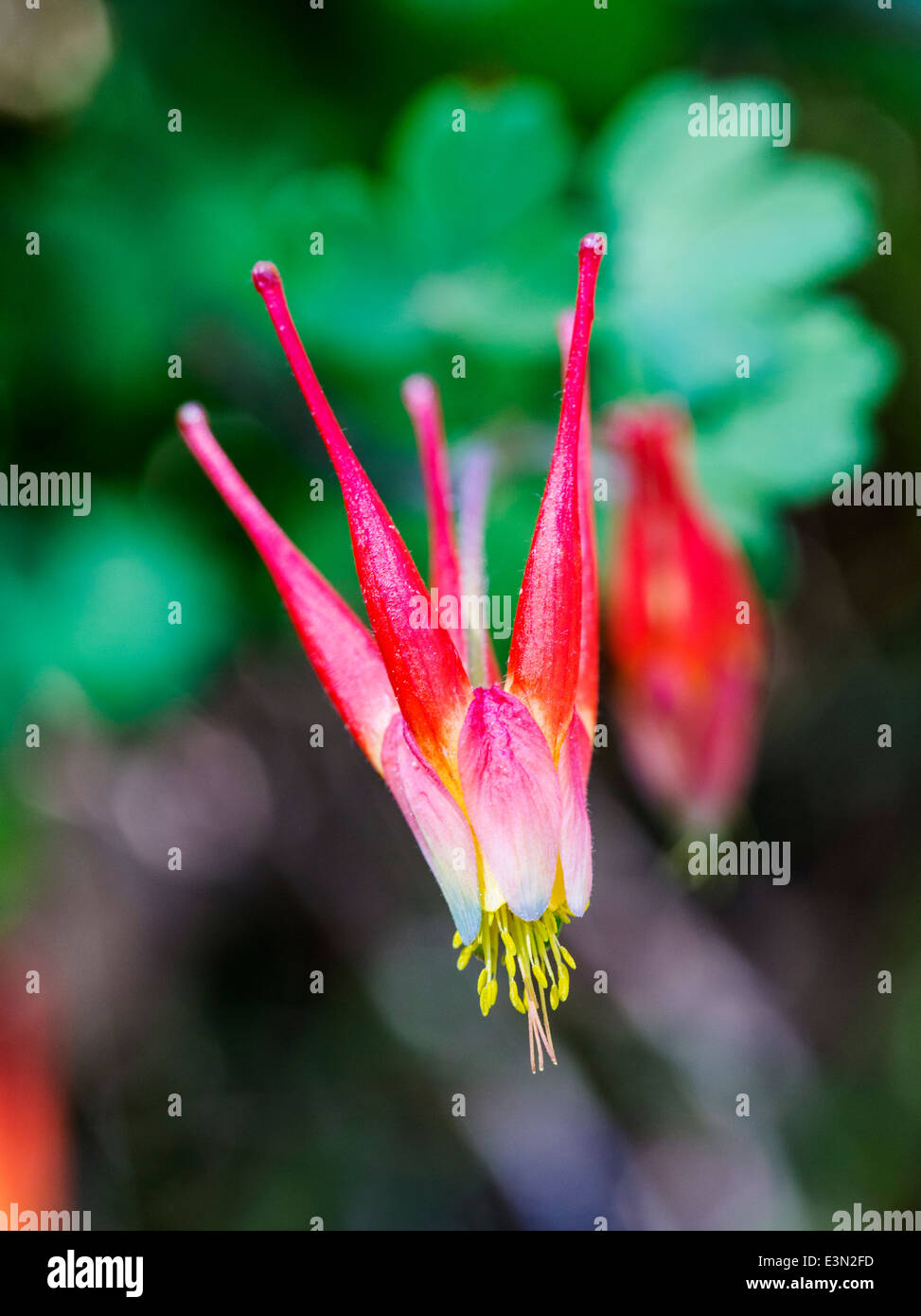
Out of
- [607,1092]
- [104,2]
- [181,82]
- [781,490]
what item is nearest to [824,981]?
[607,1092]

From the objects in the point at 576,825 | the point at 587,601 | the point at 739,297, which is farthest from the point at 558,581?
the point at 739,297

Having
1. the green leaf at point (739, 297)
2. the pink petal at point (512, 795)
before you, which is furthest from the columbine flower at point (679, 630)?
the pink petal at point (512, 795)

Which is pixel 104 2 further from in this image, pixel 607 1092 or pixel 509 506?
pixel 607 1092

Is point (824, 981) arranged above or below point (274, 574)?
below

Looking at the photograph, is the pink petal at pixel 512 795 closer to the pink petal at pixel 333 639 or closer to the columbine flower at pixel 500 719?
the columbine flower at pixel 500 719

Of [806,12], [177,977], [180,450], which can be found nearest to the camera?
[180,450]

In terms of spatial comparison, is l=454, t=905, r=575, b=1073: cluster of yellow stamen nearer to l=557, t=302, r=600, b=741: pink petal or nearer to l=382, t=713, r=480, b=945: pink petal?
l=382, t=713, r=480, b=945: pink petal
